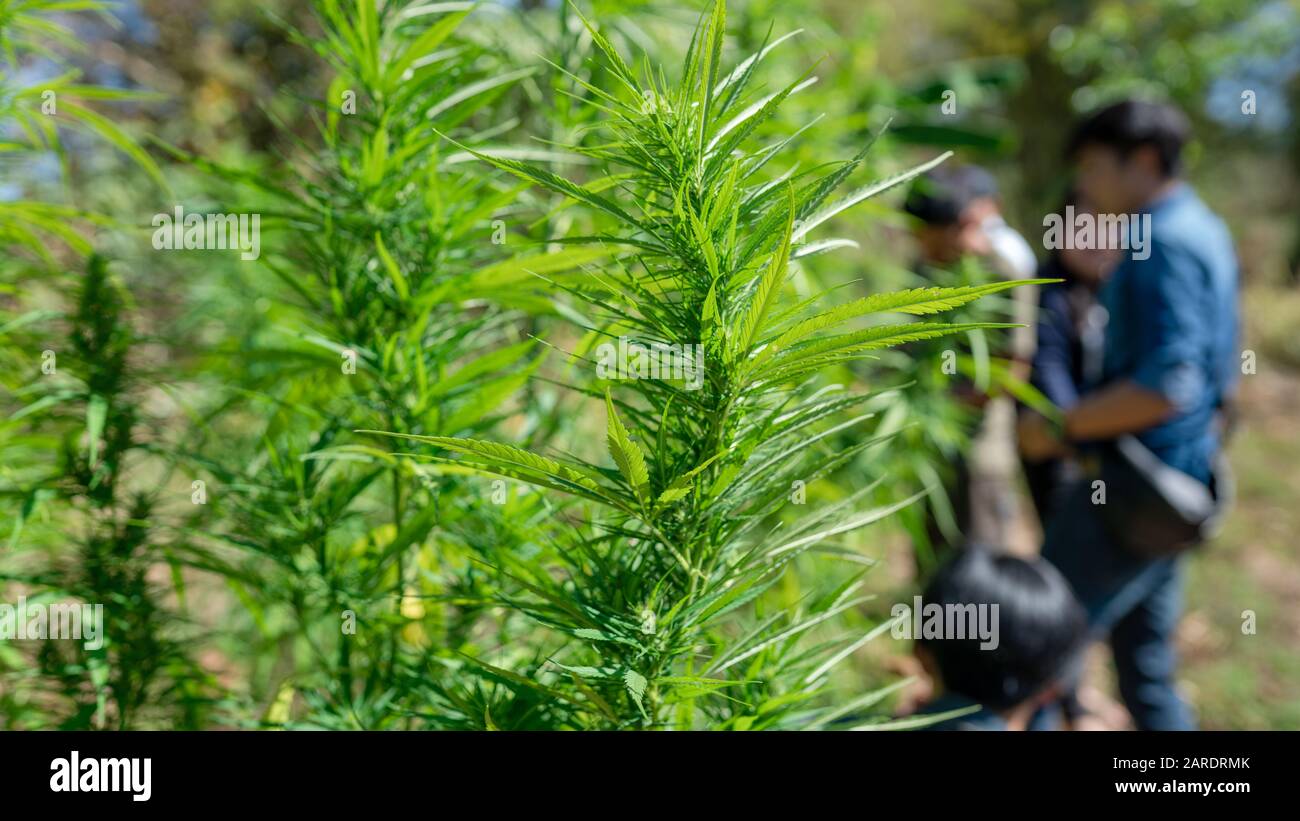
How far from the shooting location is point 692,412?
0.72 metres

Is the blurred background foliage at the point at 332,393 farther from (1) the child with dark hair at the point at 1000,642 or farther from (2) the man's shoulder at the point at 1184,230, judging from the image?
(2) the man's shoulder at the point at 1184,230

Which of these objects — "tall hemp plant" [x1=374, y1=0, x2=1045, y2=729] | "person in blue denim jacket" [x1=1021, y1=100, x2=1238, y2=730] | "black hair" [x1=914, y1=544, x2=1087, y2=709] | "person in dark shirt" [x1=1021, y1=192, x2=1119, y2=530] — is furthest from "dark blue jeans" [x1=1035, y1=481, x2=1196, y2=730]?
"tall hemp plant" [x1=374, y1=0, x2=1045, y2=729]

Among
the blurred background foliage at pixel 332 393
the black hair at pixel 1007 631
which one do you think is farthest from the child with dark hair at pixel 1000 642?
the blurred background foliage at pixel 332 393

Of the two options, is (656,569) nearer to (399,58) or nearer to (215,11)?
(399,58)

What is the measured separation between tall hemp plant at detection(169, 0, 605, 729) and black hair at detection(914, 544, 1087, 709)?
2.90 ft

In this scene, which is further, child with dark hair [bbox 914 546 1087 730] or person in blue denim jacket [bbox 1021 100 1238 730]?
person in blue denim jacket [bbox 1021 100 1238 730]

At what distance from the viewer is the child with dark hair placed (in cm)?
147

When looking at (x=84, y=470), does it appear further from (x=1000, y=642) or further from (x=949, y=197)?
(x=949, y=197)

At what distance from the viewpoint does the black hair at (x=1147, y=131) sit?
2.11 meters

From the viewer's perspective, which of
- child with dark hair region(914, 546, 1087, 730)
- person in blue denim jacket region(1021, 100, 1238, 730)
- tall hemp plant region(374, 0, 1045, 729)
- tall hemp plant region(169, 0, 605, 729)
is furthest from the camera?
person in blue denim jacket region(1021, 100, 1238, 730)

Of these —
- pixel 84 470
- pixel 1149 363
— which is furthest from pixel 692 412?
pixel 1149 363

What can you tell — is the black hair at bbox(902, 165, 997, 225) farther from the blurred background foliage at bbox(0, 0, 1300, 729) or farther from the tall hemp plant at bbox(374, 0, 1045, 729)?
the tall hemp plant at bbox(374, 0, 1045, 729)
